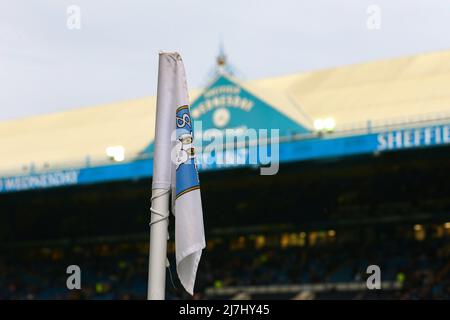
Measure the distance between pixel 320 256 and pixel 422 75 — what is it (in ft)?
33.0

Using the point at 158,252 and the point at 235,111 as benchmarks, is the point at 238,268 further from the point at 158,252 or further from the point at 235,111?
the point at 158,252

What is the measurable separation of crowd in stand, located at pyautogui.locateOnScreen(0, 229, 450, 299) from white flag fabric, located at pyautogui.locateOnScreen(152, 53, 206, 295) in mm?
26669

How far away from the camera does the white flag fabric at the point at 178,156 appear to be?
646 cm

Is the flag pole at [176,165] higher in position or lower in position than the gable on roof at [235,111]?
lower

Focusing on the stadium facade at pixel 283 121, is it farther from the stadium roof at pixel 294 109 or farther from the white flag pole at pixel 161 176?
the white flag pole at pixel 161 176

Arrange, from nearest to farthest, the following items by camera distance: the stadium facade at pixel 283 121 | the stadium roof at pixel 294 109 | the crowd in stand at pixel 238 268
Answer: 1. the stadium facade at pixel 283 121
2. the crowd in stand at pixel 238 268
3. the stadium roof at pixel 294 109

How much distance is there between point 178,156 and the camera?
648 centimetres

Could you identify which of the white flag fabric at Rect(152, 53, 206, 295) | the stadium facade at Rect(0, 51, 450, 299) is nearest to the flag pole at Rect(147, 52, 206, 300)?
the white flag fabric at Rect(152, 53, 206, 295)

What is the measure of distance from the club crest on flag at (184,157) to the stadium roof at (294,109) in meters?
25.8

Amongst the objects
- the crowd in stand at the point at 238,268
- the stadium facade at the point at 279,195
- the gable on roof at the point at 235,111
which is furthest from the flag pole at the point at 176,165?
the gable on roof at the point at 235,111

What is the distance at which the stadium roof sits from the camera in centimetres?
3641

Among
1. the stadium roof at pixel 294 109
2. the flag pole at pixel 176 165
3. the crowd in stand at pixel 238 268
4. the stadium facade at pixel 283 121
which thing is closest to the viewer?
the flag pole at pixel 176 165

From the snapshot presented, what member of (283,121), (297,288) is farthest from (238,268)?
(283,121)
